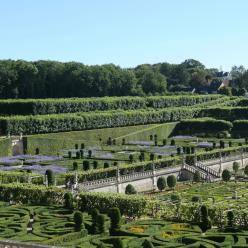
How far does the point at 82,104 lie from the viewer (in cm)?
8550

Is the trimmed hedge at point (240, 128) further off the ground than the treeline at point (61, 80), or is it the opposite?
the treeline at point (61, 80)

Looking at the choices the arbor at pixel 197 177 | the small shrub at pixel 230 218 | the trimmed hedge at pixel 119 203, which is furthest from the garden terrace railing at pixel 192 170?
the small shrub at pixel 230 218

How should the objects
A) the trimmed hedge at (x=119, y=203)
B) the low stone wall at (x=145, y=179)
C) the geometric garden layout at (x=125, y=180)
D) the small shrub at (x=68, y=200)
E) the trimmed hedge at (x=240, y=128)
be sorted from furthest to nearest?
the trimmed hedge at (x=240, y=128) < the low stone wall at (x=145, y=179) < the small shrub at (x=68, y=200) < the trimmed hedge at (x=119, y=203) < the geometric garden layout at (x=125, y=180)

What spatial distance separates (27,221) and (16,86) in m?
79.7

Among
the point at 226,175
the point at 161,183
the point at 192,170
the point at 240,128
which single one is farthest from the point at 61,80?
the point at 161,183

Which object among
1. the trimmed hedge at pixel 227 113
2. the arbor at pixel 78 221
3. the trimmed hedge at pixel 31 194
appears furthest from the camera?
the trimmed hedge at pixel 227 113

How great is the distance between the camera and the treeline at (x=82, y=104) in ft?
261

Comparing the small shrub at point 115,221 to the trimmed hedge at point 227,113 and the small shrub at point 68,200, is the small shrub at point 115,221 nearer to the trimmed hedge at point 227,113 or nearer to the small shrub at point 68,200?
the small shrub at point 68,200

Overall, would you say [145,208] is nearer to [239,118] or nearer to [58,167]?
[58,167]

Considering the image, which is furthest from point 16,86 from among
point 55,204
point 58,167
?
point 55,204

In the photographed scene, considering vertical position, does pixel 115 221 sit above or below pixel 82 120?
below

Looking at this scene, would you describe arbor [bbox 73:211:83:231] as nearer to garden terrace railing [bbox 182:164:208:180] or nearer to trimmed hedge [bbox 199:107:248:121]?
garden terrace railing [bbox 182:164:208:180]

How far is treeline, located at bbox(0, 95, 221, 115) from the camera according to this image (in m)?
79.5

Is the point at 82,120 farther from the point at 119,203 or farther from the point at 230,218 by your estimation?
the point at 230,218
